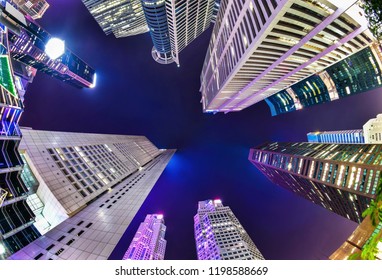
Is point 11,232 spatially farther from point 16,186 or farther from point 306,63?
point 306,63

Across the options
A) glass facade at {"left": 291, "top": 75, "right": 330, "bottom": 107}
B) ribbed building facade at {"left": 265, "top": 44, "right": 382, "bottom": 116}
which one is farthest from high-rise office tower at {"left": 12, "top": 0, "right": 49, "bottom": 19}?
glass facade at {"left": 291, "top": 75, "right": 330, "bottom": 107}

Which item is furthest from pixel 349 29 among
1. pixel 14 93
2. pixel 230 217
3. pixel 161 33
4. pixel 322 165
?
pixel 230 217

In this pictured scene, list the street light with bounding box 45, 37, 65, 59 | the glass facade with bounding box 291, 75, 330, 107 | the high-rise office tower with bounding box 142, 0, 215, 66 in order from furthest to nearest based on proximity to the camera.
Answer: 1. the glass facade with bounding box 291, 75, 330, 107
2. the street light with bounding box 45, 37, 65, 59
3. the high-rise office tower with bounding box 142, 0, 215, 66

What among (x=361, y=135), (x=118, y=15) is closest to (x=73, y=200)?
(x=118, y=15)

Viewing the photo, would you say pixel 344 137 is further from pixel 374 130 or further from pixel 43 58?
pixel 43 58

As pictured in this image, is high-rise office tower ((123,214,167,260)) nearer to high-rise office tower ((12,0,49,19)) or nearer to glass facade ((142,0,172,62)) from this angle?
glass facade ((142,0,172,62))
